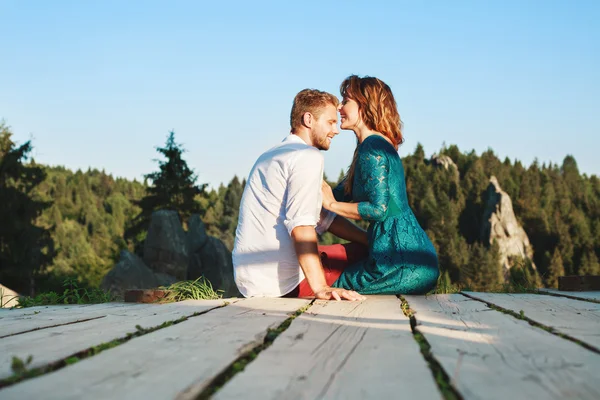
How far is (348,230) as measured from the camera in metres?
4.75

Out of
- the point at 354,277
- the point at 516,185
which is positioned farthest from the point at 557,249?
the point at 354,277

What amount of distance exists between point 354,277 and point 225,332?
2.16 meters

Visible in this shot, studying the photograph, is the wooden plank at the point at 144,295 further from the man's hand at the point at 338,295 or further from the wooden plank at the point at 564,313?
the wooden plank at the point at 564,313

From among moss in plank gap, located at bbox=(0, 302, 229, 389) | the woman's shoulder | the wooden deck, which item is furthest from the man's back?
moss in plank gap, located at bbox=(0, 302, 229, 389)

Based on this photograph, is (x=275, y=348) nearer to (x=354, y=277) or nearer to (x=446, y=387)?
(x=446, y=387)

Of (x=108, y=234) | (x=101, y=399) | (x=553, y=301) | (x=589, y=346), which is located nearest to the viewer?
(x=101, y=399)

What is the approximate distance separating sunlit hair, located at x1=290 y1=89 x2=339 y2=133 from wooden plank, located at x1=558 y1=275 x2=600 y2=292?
2325mm

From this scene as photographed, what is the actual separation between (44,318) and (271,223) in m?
1.64

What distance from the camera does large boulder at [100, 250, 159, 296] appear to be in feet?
55.0

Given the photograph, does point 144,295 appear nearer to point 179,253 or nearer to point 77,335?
point 77,335

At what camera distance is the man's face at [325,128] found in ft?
14.2

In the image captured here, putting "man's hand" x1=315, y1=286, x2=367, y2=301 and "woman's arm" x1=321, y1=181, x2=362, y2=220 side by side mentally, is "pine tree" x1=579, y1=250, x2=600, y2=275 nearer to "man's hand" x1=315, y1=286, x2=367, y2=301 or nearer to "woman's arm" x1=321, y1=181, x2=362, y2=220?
"woman's arm" x1=321, y1=181, x2=362, y2=220

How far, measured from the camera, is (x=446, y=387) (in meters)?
1.41

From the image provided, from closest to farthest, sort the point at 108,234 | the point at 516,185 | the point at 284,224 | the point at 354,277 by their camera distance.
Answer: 1. the point at 284,224
2. the point at 354,277
3. the point at 108,234
4. the point at 516,185
